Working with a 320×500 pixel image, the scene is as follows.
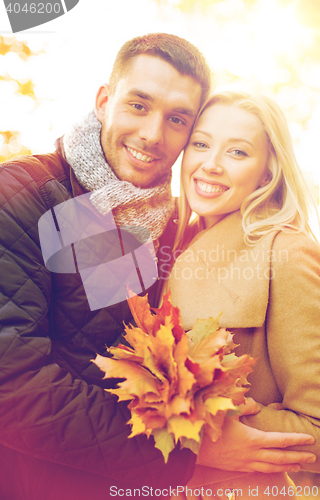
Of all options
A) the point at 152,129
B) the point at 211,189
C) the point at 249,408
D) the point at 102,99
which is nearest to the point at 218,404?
the point at 249,408

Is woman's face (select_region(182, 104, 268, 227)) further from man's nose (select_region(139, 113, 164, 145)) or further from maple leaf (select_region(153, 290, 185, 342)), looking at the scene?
maple leaf (select_region(153, 290, 185, 342))

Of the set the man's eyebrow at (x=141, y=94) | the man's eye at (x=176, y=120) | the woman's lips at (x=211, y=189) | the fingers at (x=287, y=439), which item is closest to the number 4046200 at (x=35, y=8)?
the man's eyebrow at (x=141, y=94)

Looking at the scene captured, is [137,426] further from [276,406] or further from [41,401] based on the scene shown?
[276,406]

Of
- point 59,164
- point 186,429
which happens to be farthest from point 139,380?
point 59,164

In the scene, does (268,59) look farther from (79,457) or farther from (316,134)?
(79,457)

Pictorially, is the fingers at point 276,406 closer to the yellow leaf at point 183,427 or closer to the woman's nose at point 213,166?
the yellow leaf at point 183,427

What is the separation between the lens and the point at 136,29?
3.53ft

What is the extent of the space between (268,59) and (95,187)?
0.86 m

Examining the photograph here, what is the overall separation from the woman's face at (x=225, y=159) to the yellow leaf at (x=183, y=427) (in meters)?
0.70

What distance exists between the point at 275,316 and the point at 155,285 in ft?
1.41

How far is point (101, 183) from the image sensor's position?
3.27ft

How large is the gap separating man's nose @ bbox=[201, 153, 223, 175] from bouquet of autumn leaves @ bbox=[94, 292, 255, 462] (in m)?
0.55

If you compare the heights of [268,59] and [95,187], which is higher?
[268,59]

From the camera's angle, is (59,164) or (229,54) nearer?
(59,164)
